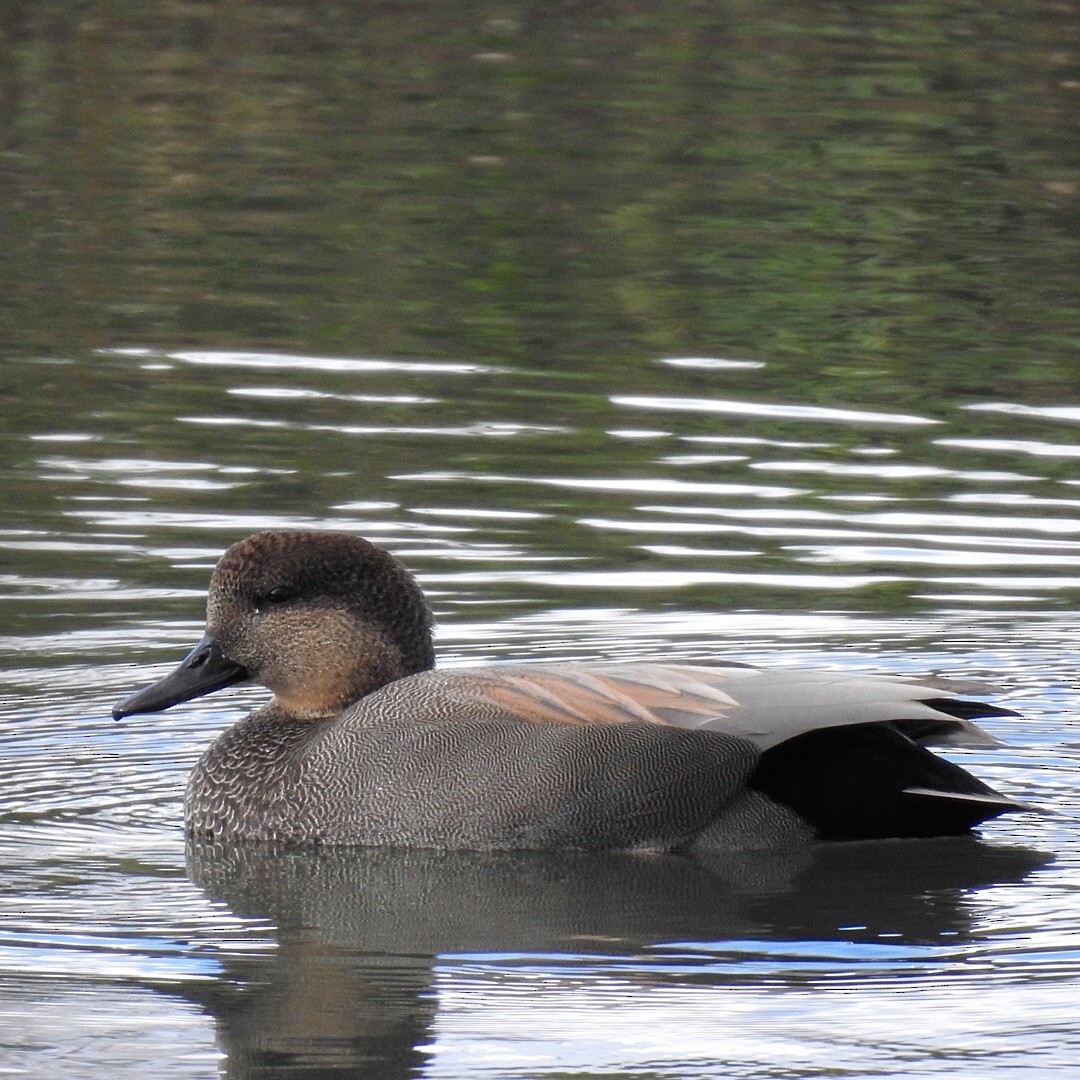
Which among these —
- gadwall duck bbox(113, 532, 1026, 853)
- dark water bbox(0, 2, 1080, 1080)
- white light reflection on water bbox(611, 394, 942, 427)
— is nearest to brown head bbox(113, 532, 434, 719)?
gadwall duck bbox(113, 532, 1026, 853)

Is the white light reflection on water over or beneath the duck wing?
beneath

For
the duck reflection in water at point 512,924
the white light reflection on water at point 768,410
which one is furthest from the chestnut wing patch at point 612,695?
the white light reflection on water at point 768,410

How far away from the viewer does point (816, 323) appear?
14.2 m

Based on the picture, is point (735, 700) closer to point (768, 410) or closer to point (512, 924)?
point (512, 924)

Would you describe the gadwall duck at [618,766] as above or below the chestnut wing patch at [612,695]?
below

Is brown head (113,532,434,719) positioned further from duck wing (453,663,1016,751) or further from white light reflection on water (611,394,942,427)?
white light reflection on water (611,394,942,427)

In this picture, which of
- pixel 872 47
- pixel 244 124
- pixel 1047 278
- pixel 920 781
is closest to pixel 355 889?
pixel 920 781

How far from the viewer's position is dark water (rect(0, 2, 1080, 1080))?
A: 6004 millimetres

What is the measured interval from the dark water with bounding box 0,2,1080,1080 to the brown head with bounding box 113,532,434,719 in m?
0.53

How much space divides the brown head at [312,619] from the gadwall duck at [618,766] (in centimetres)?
24

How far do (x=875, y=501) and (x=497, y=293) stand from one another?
15.2ft

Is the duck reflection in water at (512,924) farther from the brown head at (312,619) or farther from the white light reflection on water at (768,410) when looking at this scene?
the white light reflection on water at (768,410)

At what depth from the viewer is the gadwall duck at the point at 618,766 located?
6.90 m

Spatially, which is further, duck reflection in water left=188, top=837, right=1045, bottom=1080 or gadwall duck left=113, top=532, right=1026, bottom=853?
gadwall duck left=113, top=532, right=1026, bottom=853
